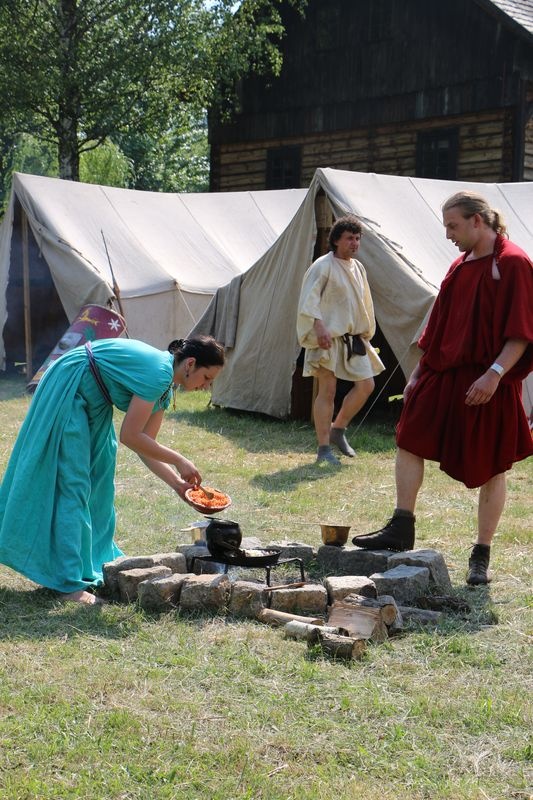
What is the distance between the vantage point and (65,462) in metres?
3.98

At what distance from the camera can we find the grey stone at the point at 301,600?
12.6ft

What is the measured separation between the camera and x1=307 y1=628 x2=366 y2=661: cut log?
3.31 m

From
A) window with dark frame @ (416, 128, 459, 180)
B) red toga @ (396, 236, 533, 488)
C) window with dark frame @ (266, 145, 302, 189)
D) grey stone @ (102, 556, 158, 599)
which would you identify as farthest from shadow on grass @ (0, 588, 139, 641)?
window with dark frame @ (266, 145, 302, 189)

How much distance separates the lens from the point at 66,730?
8.86ft

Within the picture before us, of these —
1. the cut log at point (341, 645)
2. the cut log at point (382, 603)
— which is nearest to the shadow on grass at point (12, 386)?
the cut log at point (382, 603)

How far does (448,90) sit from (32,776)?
15001 millimetres

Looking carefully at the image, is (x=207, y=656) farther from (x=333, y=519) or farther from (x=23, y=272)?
(x=23, y=272)

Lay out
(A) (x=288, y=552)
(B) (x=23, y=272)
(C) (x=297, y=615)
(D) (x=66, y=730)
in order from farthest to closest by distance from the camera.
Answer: (B) (x=23, y=272) < (A) (x=288, y=552) < (C) (x=297, y=615) < (D) (x=66, y=730)

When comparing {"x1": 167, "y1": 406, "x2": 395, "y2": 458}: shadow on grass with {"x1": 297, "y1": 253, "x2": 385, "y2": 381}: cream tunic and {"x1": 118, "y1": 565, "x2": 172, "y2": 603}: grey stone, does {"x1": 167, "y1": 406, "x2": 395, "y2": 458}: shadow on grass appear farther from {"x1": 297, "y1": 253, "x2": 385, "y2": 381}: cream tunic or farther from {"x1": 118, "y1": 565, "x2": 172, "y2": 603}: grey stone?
{"x1": 118, "y1": 565, "x2": 172, "y2": 603}: grey stone

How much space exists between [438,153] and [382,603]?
13706 mm

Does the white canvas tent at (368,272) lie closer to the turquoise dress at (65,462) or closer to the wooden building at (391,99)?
the turquoise dress at (65,462)

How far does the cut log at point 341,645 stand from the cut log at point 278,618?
0.24 metres

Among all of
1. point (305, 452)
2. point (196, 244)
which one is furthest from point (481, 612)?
point (196, 244)

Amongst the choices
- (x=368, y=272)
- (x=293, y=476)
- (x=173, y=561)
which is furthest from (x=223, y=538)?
(x=368, y=272)
